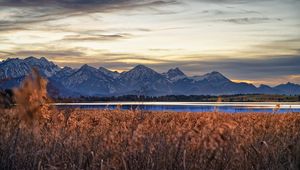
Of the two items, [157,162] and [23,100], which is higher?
[23,100]

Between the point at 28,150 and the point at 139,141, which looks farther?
the point at 28,150

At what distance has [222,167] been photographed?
7.84m

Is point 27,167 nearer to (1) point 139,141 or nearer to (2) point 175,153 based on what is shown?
(1) point 139,141

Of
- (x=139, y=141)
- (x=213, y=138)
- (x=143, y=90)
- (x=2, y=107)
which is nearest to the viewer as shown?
(x=213, y=138)

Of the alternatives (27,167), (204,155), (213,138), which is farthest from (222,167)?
(27,167)

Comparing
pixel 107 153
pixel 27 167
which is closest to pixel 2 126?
pixel 27 167

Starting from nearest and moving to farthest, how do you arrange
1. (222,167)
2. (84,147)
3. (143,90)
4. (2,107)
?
1. (222,167)
2. (84,147)
3. (2,107)
4. (143,90)

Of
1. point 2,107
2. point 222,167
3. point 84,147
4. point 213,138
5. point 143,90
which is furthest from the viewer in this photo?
point 143,90

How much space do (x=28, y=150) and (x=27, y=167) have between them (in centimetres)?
65

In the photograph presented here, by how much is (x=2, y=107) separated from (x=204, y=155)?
403 centimetres

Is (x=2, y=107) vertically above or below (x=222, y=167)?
above

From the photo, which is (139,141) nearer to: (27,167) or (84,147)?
(84,147)

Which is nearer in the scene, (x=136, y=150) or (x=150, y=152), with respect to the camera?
(x=150, y=152)

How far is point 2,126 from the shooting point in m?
10.1
